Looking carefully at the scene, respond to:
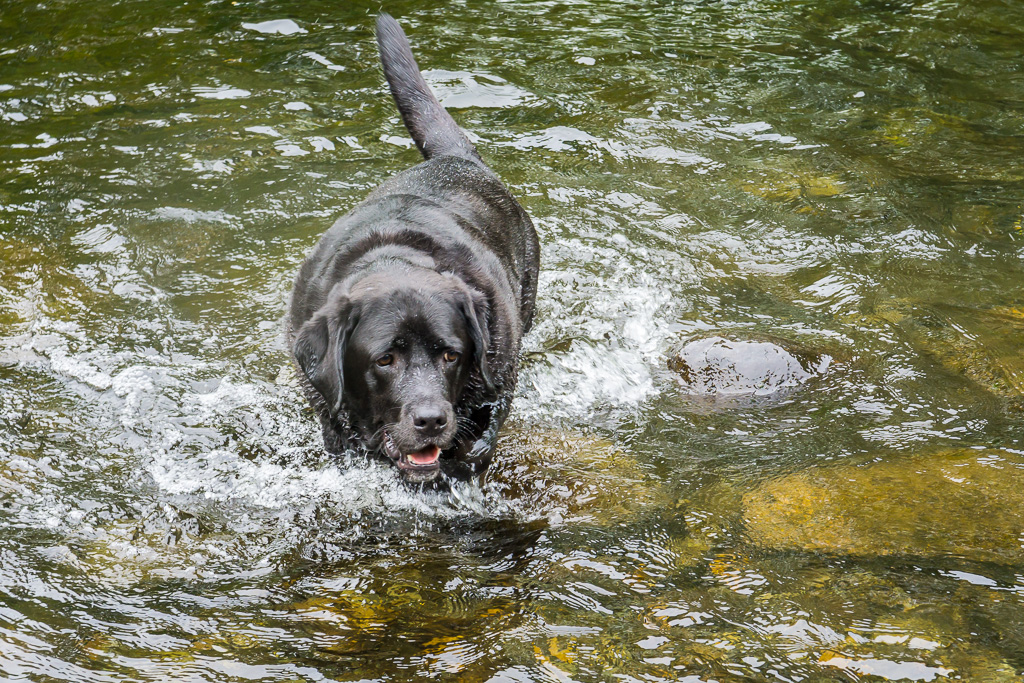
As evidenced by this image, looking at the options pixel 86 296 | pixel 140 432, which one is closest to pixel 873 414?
pixel 140 432

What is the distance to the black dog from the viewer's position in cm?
381

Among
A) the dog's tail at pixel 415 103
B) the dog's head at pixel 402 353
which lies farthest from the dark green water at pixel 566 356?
the dog's tail at pixel 415 103

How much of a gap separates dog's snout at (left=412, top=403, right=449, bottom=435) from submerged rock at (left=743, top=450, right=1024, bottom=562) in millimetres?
1361

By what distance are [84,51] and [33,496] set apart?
6096mm

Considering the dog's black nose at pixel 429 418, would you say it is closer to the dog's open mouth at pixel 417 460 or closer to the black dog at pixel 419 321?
the black dog at pixel 419 321

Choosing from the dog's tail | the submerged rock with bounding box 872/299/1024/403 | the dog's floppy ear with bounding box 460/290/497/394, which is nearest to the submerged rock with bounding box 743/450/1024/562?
the submerged rock with bounding box 872/299/1024/403

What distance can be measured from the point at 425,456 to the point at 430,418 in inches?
13.5

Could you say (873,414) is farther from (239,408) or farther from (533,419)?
(239,408)

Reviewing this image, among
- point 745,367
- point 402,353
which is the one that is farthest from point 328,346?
point 745,367

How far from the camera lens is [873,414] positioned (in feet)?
15.2

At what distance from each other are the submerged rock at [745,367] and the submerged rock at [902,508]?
2.63ft

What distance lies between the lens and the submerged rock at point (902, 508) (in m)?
3.72

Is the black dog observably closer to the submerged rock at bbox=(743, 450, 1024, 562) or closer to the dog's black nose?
the dog's black nose

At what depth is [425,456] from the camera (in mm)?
3994
